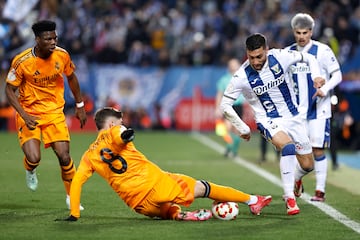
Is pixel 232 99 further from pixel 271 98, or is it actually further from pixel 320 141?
pixel 320 141

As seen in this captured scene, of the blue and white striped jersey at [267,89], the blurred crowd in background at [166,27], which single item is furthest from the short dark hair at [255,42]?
the blurred crowd in background at [166,27]

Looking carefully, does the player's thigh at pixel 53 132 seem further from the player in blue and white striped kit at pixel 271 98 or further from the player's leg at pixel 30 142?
the player in blue and white striped kit at pixel 271 98

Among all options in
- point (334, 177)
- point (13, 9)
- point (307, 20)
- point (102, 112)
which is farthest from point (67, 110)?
point (102, 112)

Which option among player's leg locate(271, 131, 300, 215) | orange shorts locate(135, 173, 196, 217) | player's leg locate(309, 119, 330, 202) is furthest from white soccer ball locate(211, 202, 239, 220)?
player's leg locate(309, 119, 330, 202)

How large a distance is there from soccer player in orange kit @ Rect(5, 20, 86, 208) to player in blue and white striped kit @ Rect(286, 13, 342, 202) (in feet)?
9.93

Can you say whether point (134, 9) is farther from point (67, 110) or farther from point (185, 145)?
point (185, 145)

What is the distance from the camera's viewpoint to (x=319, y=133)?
Result: 11820mm

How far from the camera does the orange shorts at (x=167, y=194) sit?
9.32 m

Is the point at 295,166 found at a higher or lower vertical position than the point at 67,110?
higher

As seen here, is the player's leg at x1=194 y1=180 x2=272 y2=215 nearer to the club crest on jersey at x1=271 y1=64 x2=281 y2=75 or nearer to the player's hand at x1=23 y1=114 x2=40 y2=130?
the club crest on jersey at x1=271 y1=64 x2=281 y2=75

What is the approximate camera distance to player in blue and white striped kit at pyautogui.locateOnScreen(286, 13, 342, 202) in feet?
38.5

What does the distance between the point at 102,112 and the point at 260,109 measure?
87.6 inches

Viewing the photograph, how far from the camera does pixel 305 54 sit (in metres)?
11.2

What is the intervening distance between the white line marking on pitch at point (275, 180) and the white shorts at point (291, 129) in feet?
2.42
